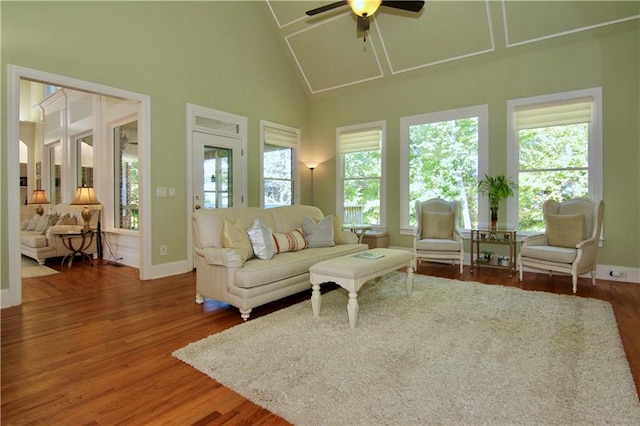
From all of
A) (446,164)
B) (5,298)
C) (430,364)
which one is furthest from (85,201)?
(446,164)

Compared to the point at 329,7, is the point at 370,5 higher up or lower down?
lower down

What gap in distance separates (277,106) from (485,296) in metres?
4.69

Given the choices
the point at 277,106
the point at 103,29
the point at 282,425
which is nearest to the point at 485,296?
the point at 282,425

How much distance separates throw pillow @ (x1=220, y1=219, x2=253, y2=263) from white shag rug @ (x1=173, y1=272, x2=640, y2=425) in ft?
2.08

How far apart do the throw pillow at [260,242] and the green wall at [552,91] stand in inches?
127

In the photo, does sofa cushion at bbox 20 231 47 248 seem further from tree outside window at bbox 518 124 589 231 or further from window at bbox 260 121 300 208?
tree outside window at bbox 518 124 589 231

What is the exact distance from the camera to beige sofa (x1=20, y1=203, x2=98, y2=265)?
562 cm

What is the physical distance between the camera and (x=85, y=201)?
554cm

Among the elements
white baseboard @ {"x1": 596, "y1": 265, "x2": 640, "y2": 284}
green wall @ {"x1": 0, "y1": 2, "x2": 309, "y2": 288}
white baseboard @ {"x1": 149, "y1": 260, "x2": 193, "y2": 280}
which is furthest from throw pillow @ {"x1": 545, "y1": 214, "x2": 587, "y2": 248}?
white baseboard @ {"x1": 149, "y1": 260, "x2": 193, "y2": 280}

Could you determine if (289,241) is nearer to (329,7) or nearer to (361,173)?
(329,7)

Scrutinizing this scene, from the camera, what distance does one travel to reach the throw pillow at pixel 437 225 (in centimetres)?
526

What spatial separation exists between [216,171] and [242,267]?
110 inches

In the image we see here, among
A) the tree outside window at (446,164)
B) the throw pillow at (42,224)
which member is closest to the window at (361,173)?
the tree outside window at (446,164)

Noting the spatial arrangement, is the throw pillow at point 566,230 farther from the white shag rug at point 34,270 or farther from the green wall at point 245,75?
the white shag rug at point 34,270
